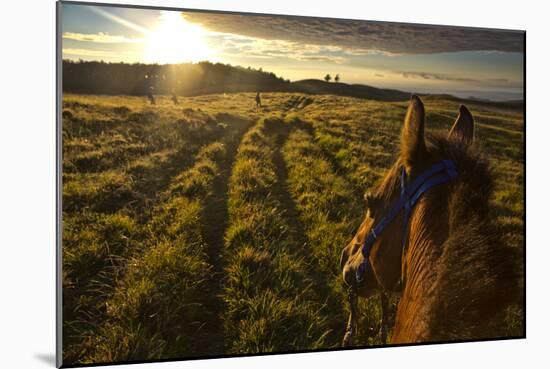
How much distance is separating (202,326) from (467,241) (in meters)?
1.78

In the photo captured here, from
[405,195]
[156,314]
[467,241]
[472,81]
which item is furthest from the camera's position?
[472,81]

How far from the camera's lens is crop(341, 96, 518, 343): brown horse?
3320 millimetres

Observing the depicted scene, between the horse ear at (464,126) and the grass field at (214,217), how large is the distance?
83 millimetres

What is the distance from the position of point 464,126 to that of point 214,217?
1911mm

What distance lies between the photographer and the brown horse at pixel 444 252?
10.9ft

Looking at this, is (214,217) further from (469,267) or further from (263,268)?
(469,267)

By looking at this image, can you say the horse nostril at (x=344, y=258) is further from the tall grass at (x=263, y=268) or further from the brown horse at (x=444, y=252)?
the brown horse at (x=444, y=252)

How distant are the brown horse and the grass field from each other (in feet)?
2.09

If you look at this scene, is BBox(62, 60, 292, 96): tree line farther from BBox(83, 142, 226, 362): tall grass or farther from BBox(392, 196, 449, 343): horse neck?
BBox(392, 196, 449, 343): horse neck

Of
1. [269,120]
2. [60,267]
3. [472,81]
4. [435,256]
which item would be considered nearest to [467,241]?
[435,256]

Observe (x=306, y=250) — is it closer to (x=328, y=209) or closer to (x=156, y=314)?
(x=328, y=209)

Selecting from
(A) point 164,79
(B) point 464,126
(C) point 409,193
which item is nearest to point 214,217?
(A) point 164,79

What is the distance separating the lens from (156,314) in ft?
13.3

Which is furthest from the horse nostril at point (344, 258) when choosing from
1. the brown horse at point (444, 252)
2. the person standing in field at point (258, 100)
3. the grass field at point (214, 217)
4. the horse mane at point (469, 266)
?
the person standing in field at point (258, 100)
